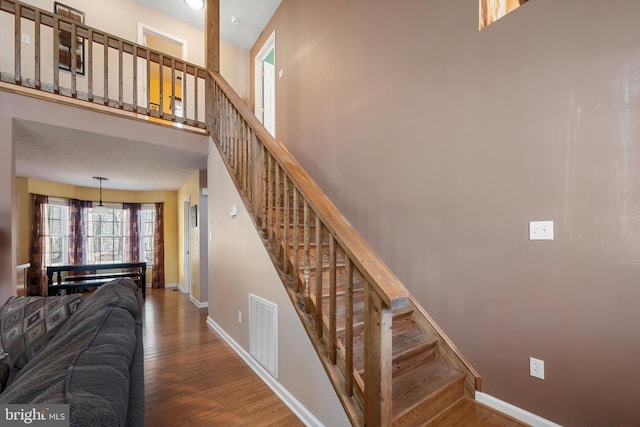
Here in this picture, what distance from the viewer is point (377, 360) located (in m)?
1.18

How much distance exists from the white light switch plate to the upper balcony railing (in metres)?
3.56

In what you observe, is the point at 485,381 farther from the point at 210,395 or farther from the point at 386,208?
the point at 210,395

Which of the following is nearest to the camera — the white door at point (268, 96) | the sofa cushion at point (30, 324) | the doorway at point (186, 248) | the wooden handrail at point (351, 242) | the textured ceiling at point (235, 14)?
the wooden handrail at point (351, 242)

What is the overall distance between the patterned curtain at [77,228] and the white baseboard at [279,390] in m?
5.06

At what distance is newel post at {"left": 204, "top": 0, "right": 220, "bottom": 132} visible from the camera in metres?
3.60

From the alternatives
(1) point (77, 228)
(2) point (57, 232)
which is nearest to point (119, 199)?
(1) point (77, 228)

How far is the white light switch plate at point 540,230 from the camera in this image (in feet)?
5.32

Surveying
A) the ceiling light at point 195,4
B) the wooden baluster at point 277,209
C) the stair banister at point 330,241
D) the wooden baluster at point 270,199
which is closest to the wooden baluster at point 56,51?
the stair banister at point 330,241

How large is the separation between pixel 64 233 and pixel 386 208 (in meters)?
6.78

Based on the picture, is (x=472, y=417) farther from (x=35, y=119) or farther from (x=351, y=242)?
(x=35, y=119)

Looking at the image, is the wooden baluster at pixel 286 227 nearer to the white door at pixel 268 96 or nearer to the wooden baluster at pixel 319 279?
the wooden baluster at pixel 319 279

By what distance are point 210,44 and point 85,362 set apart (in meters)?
3.97

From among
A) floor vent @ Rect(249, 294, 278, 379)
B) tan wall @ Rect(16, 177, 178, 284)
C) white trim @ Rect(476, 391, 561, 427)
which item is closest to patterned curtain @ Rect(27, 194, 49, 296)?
tan wall @ Rect(16, 177, 178, 284)

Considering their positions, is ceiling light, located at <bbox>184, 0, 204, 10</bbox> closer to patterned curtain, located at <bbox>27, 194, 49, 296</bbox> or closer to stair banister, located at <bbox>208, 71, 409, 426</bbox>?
stair banister, located at <bbox>208, 71, 409, 426</bbox>
